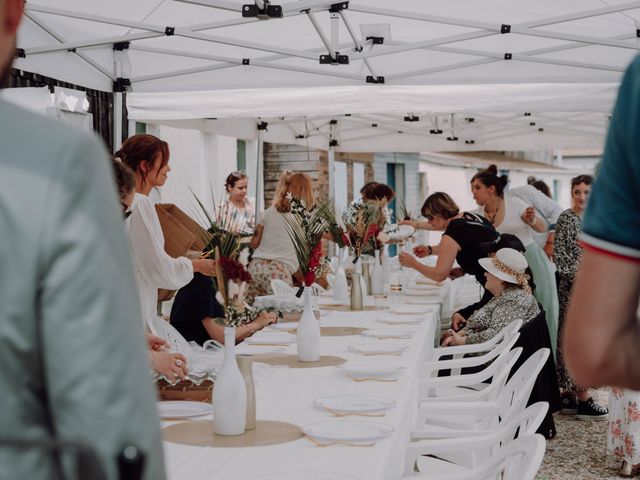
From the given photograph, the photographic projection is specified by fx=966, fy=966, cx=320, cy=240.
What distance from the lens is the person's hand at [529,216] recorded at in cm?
716

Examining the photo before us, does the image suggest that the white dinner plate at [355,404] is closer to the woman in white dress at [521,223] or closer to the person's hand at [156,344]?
the person's hand at [156,344]

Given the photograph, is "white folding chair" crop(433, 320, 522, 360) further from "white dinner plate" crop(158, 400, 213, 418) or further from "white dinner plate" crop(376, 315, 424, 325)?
"white dinner plate" crop(158, 400, 213, 418)

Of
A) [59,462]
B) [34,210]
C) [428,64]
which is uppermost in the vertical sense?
[428,64]

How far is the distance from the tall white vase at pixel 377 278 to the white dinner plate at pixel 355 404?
12.5 ft

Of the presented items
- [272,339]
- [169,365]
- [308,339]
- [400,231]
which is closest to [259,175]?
[400,231]

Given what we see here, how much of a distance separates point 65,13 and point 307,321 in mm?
2507

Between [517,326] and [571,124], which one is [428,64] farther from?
[571,124]

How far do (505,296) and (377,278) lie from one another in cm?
173

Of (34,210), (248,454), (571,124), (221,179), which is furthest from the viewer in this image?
(221,179)

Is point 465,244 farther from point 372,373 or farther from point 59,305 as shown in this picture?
point 59,305

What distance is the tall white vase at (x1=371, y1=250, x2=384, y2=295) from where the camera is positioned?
685 centimetres

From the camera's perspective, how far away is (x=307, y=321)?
12.3ft

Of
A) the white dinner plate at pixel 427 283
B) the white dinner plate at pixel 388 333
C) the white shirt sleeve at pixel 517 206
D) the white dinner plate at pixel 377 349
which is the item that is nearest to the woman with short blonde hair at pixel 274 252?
the white dinner plate at pixel 427 283

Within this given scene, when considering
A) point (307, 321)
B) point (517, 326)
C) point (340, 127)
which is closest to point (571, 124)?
point (340, 127)
